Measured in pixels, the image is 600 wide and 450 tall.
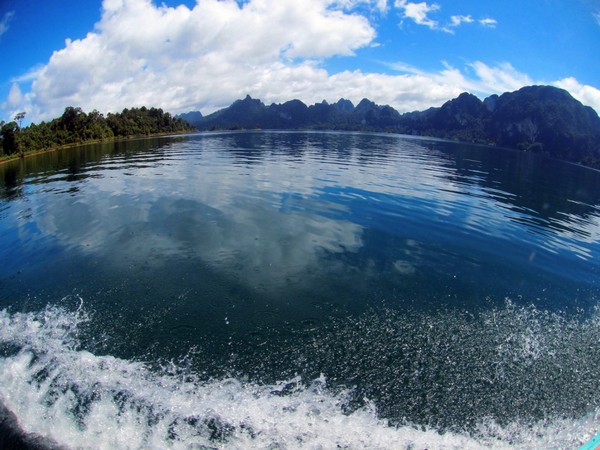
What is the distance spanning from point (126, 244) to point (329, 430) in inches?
603

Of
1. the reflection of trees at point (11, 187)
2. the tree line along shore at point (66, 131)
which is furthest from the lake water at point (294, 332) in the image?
the tree line along shore at point (66, 131)

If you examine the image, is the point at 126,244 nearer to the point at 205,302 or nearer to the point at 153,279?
the point at 153,279

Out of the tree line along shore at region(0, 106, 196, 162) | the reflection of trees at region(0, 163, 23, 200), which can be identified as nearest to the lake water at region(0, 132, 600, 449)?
the reflection of trees at region(0, 163, 23, 200)

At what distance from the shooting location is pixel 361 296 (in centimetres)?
1320

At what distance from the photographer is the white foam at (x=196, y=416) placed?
746 centimetres

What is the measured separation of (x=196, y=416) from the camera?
25.8 ft

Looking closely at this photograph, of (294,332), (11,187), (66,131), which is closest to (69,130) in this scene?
(66,131)

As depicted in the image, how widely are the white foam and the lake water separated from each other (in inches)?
1.6

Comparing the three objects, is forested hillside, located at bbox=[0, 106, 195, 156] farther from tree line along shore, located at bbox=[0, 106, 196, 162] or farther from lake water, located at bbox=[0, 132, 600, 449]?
lake water, located at bbox=[0, 132, 600, 449]

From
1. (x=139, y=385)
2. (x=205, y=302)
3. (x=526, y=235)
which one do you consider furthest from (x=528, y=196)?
(x=139, y=385)

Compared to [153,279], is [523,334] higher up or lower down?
lower down

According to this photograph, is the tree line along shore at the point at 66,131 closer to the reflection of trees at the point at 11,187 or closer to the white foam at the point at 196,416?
the reflection of trees at the point at 11,187

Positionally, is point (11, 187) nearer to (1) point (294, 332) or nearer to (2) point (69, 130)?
(1) point (294, 332)

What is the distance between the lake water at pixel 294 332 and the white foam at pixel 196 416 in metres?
0.04
